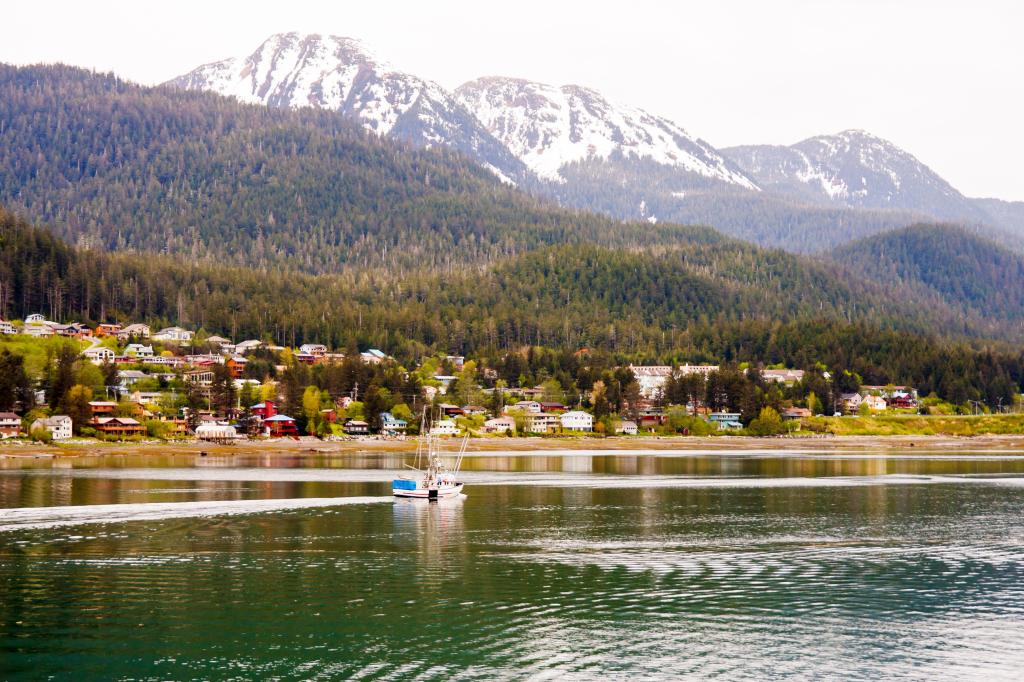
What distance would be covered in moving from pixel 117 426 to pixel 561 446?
61.9 meters

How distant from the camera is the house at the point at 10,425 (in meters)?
136

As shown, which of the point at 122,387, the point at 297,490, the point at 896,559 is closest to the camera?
the point at 896,559

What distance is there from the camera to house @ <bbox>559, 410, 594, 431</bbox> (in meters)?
186

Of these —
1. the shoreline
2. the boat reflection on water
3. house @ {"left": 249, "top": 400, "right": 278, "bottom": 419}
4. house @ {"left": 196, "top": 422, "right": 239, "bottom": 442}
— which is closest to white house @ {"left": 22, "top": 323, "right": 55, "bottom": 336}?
house @ {"left": 249, "top": 400, "right": 278, "bottom": 419}

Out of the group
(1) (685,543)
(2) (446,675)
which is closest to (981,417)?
(1) (685,543)

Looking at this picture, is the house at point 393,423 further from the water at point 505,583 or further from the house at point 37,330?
the water at point 505,583

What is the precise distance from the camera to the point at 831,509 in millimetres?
77625

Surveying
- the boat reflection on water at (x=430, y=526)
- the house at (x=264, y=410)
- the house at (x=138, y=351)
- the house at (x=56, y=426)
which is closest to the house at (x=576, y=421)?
the house at (x=264, y=410)

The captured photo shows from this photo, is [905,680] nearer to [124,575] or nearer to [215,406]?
[124,575]

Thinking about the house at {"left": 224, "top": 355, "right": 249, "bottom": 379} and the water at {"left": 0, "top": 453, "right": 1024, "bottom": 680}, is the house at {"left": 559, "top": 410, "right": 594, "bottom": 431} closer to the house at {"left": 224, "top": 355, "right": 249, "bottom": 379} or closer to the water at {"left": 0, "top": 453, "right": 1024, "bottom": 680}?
the house at {"left": 224, "top": 355, "right": 249, "bottom": 379}

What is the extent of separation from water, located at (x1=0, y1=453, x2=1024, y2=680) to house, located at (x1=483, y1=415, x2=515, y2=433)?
3605 inches

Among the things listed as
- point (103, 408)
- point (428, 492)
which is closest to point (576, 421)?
point (103, 408)

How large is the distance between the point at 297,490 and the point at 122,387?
87661mm

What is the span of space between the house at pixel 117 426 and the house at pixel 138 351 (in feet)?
152
